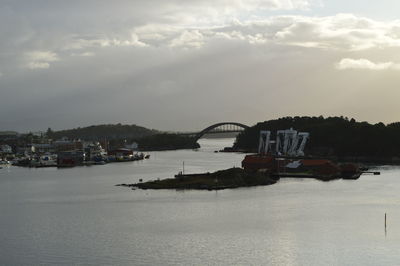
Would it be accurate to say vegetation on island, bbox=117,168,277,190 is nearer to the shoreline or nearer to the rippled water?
the shoreline

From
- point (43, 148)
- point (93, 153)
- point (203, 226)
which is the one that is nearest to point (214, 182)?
point (203, 226)

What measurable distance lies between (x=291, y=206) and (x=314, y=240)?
760cm

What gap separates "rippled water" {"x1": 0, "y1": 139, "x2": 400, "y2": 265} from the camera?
1952cm

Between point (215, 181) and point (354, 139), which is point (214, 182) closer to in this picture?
point (215, 181)

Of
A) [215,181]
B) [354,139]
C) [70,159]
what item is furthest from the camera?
[354,139]

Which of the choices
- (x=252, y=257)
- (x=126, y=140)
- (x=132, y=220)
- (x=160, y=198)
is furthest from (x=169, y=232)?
(x=126, y=140)

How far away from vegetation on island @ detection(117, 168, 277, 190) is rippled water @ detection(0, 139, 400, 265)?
1520mm

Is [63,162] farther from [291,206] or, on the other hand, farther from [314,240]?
[314,240]

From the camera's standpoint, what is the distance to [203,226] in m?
24.4

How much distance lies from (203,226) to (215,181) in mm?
14051

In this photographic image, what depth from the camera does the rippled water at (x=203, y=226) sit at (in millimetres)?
19516

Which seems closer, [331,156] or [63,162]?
[63,162]

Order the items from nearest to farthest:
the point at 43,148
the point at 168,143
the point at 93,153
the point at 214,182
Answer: the point at 214,182 → the point at 93,153 → the point at 43,148 → the point at 168,143

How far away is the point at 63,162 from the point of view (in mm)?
67875
